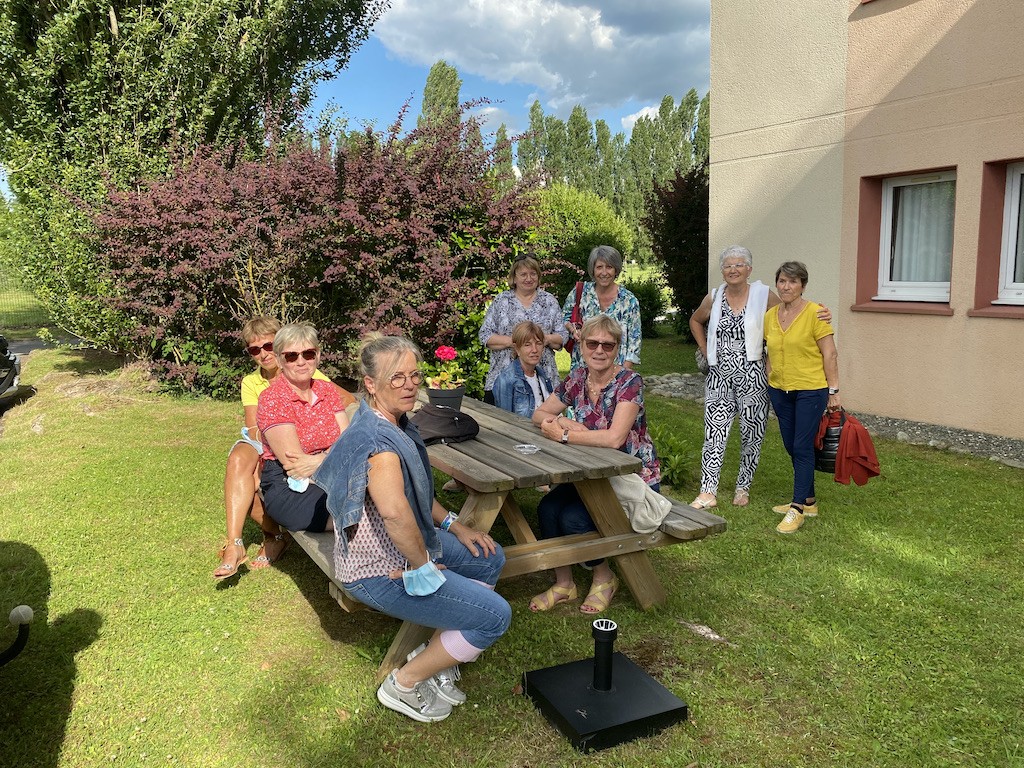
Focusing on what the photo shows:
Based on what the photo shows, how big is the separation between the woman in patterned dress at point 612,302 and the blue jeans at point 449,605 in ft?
9.08

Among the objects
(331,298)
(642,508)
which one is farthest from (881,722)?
(331,298)

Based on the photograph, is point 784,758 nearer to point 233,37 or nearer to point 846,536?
point 846,536

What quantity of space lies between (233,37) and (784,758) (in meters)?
12.8

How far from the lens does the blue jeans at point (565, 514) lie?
383cm

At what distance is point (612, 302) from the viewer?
5645 millimetres

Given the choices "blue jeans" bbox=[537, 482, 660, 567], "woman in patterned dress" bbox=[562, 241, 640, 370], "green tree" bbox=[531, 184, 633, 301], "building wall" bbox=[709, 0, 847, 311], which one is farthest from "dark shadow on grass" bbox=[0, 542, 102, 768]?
"green tree" bbox=[531, 184, 633, 301]

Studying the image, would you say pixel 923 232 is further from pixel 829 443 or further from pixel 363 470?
pixel 363 470

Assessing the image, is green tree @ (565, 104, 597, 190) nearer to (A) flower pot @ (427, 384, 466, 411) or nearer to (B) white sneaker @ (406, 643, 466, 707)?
(A) flower pot @ (427, 384, 466, 411)

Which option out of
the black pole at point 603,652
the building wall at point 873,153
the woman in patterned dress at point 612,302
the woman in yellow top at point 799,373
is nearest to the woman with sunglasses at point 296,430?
the black pole at point 603,652

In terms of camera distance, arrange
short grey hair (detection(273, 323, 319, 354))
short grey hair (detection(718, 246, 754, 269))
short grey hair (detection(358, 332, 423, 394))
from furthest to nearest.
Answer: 1. short grey hair (detection(718, 246, 754, 269))
2. short grey hair (detection(273, 323, 319, 354))
3. short grey hair (detection(358, 332, 423, 394))

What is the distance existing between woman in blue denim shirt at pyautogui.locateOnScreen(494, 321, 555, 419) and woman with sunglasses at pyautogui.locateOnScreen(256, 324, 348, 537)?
1.55 metres

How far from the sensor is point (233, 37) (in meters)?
12.0

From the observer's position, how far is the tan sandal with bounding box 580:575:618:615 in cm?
381

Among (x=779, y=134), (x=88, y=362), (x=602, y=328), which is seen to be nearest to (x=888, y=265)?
(x=779, y=134)
